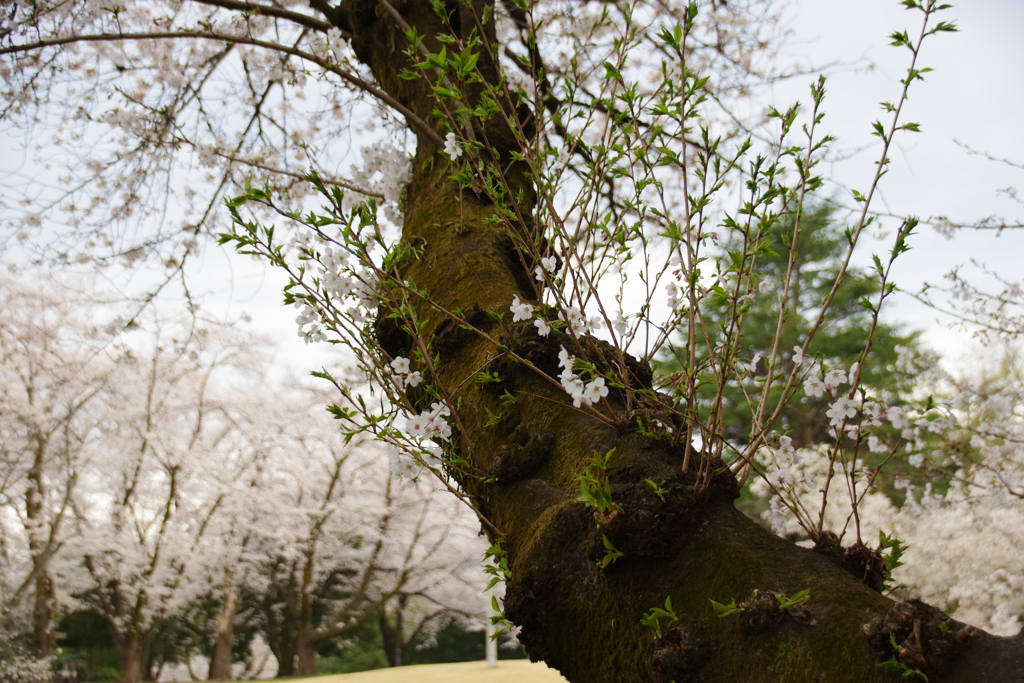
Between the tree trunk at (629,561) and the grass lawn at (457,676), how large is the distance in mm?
7804

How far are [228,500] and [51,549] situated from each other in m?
2.74

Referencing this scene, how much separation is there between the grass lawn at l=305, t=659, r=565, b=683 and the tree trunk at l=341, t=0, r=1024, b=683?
780 centimetres

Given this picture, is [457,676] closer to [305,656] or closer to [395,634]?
[305,656]

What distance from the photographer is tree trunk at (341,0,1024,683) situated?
2.87 ft

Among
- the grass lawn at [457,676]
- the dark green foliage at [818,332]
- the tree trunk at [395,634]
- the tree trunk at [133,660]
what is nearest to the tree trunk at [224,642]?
the tree trunk at [133,660]

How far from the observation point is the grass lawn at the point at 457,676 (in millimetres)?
8688

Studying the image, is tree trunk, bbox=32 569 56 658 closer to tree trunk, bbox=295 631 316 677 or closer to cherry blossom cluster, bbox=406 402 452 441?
tree trunk, bbox=295 631 316 677

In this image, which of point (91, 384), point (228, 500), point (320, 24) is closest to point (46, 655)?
point (228, 500)

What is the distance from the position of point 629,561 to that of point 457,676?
9734 millimetres

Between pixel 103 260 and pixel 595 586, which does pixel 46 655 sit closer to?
pixel 103 260

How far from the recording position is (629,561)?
3.43ft

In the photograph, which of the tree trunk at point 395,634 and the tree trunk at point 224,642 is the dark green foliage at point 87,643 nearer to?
the tree trunk at point 224,642

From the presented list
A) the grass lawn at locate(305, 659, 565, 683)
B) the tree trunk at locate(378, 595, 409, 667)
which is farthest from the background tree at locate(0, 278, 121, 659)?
the tree trunk at locate(378, 595, 409, 667)

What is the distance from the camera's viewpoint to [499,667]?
10.7m
